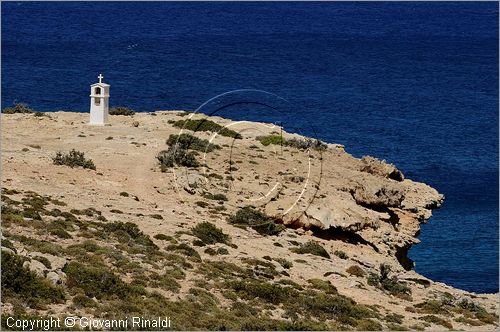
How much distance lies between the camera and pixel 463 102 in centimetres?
14300

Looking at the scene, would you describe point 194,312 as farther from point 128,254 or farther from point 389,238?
point 389,238

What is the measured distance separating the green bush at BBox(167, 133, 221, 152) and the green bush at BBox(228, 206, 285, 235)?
11968mm

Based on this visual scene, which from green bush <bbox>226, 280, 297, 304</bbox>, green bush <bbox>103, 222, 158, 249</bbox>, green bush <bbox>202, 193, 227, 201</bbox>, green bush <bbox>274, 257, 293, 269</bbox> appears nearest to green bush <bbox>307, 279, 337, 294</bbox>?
green bush <bbox>274, 257, 293, 269</bbox>

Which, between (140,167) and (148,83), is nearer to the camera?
(140,167)

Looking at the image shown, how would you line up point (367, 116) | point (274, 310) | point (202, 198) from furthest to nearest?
point (367, 116)
point (202, 198)
point (274, 310)

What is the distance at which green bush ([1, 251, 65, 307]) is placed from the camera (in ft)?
136

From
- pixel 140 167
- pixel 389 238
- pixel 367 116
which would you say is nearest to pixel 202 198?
pixel 140 167

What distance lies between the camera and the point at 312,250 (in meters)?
58.7

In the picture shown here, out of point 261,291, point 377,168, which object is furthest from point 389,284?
point 377,168

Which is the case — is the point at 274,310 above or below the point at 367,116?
below

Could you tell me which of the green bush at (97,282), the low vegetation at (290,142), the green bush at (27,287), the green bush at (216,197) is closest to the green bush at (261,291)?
the green bush at (97,282)

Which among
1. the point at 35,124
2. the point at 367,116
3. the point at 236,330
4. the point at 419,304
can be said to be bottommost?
the point at 236,330

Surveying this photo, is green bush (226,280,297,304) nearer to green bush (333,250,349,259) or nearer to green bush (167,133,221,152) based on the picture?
green bush (333,250,349,259)

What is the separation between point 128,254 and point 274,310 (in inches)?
307
